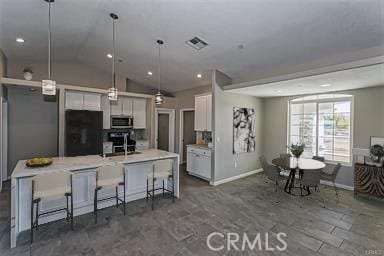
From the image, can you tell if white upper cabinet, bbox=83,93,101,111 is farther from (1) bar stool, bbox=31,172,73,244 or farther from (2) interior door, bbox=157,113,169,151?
(1) bar stool, bbox=31,172,73,244

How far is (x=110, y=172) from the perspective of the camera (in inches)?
122

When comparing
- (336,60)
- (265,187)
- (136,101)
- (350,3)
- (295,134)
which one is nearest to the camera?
(350,3)

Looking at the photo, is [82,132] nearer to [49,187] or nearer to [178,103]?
[49,187]

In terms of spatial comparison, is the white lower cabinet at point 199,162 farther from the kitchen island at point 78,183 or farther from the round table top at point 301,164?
the round table top at point 301,164

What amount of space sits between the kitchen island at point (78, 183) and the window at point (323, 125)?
3863 millimetres

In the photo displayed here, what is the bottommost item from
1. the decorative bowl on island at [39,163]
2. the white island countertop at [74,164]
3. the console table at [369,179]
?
the console table at [369,179]

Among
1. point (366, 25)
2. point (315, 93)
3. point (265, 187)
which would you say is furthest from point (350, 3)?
point (265, 187)

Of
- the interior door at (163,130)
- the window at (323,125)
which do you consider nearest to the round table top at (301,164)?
the window at (323,125)

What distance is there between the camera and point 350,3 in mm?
2463

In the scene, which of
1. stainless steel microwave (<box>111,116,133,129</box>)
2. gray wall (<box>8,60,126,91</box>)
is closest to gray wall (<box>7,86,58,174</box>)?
gray wall (<box>8,60,126,91</box>)

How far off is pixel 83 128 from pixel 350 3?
559cm

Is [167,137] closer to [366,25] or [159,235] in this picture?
[159,235]

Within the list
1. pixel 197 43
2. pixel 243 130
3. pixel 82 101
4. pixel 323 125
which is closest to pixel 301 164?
pixel 323 125

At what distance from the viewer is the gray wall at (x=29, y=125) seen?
5160 mm
